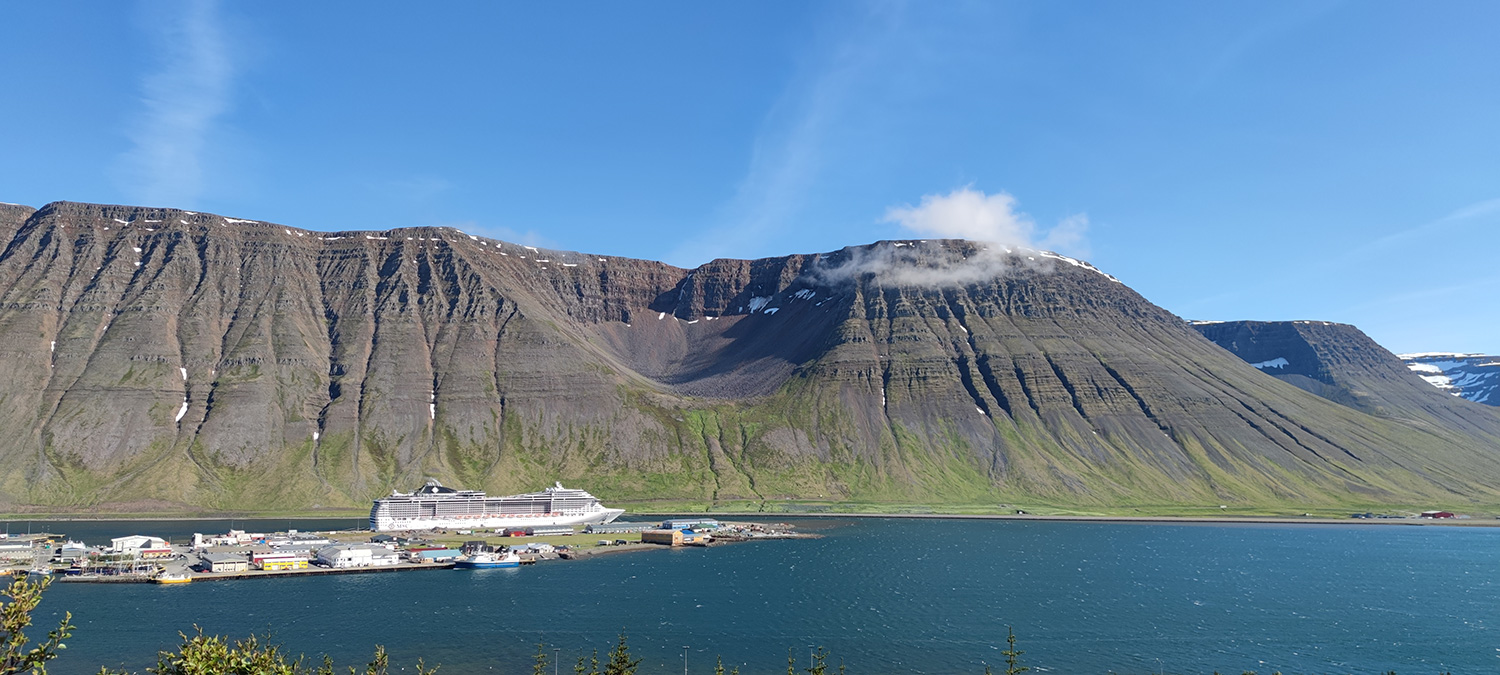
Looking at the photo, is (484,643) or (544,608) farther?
(544,608)

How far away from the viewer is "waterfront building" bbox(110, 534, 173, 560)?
484 feet

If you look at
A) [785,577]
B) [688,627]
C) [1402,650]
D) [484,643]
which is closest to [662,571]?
[785,577]

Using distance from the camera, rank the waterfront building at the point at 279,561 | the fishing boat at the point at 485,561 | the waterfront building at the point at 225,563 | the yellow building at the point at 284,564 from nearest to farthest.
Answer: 1. the waterfront building at the point at 225,563
2. the yellow building at the point at 284,564
3. the waterfront building at the point at 279,561
4. the fishing boat at the point at 485,561

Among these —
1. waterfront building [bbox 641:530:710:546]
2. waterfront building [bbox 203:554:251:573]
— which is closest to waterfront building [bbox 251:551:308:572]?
waterfront building [bbox 203:554:251:573]

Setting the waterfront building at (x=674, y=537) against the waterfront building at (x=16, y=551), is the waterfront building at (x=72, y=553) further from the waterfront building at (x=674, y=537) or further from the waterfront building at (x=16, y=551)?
the waterfront building at (x=674, y=537)

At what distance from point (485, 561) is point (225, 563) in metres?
38.2

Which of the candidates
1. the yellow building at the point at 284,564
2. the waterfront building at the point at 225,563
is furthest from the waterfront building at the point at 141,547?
the yellow building at the point at 284,564

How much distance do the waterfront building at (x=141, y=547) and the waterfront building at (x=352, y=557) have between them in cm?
2434

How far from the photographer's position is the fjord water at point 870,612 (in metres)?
89.7

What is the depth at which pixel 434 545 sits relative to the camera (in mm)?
180750

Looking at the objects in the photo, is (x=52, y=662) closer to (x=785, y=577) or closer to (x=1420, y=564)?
(x=785, y=577)

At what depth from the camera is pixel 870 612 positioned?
112 metres

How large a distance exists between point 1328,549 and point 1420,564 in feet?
74.6

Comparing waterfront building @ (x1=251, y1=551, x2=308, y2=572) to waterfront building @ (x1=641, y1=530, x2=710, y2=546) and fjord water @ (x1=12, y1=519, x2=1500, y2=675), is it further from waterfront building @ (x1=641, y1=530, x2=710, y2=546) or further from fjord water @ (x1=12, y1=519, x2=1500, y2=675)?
waterfront building @ (x1=641, y1=530, x2=710, y2=546)
